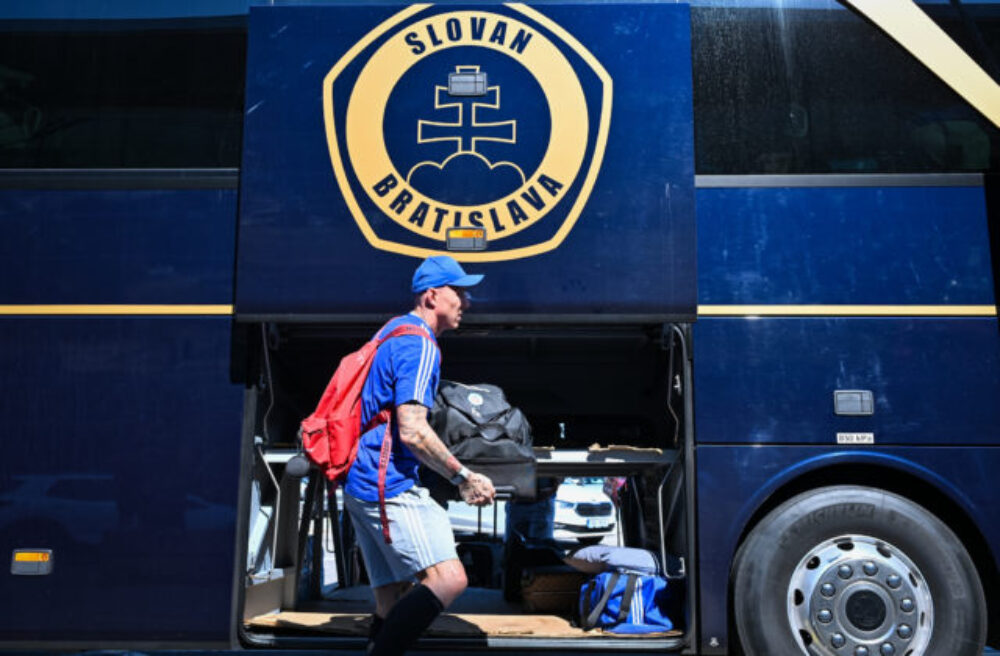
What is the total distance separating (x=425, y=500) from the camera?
3455mm

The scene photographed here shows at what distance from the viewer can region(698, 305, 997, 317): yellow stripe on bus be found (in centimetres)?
415

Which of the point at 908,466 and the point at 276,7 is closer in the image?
the point at 908,466

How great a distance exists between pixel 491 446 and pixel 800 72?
7.63ft

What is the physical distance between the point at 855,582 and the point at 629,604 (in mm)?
1042

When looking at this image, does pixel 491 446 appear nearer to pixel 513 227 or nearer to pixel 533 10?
pixel 513 227

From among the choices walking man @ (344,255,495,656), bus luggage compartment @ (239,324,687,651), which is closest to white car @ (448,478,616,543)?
bus luggage compartment @ (239,324,687,651)

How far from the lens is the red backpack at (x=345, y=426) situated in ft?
11.4

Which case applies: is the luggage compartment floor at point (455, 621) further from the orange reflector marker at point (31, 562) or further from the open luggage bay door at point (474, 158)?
the open luggage bay door at point (474, 158)

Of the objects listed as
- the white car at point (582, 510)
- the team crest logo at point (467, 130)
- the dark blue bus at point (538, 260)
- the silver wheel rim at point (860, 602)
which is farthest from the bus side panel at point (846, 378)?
the white car at point (582, 510)

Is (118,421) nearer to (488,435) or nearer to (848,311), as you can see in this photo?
(488,435)

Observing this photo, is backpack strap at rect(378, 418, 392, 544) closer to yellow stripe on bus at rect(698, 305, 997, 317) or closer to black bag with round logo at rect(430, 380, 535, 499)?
black bag with round logo at rect(430, 380, 535, 499)

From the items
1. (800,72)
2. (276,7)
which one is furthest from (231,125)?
(800,72)

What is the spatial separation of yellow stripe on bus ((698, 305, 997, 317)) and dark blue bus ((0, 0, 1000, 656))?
1 centimetres

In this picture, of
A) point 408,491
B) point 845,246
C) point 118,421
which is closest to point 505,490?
point 408,491
